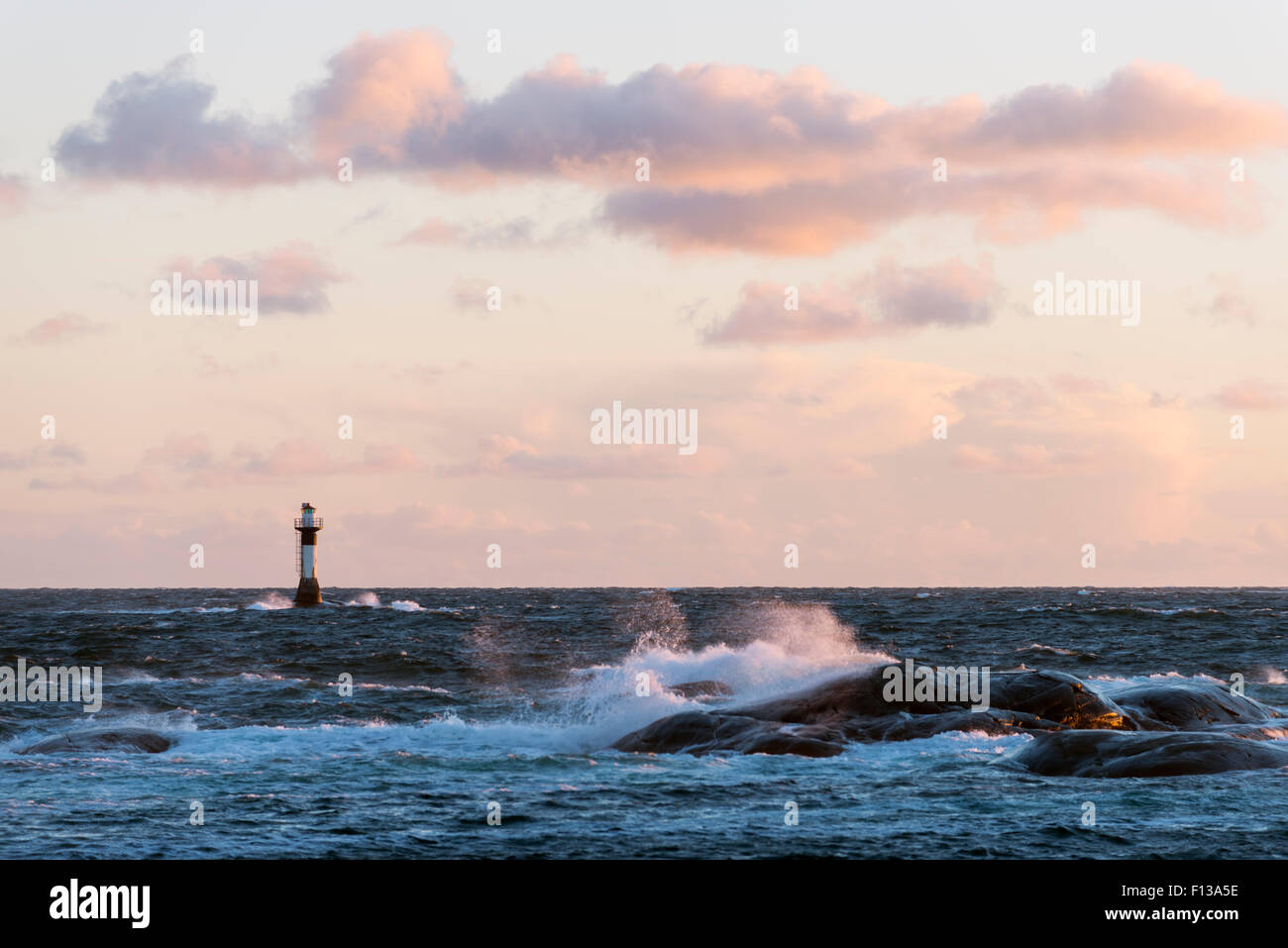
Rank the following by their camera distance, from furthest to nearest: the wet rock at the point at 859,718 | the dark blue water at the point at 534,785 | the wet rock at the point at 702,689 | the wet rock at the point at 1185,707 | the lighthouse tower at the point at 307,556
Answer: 1. the lighthouse tower at the point at 307,556
2. the wet rock at the point at 702,689
3. the wet rock at the point at 1185,707
4. the wet rock at the point at 859,718
5. the dark blue water at the point at 534,785

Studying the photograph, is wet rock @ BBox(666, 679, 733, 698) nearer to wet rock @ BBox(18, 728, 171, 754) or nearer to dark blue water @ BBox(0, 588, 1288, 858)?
dark blue water @ BBox(0, 588, 1288, 858)

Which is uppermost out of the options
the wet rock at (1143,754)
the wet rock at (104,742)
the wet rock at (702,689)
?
the wet rock at (1143,754)

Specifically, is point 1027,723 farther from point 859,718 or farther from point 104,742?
point 104,742

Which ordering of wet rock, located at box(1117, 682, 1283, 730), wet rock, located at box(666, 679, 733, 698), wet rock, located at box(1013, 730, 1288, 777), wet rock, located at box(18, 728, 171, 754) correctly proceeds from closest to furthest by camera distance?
wet rock, located at box(1013, 730, 1288, 777) < wet rock, located at box(18, 728, 171, 754) < wet rock, located at box(1117, 682, 1283, 730) < wet rock, located at box(666, 679, 733, 698)

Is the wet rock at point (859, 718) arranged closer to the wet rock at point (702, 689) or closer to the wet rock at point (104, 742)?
the wet rock at point (702, 689)

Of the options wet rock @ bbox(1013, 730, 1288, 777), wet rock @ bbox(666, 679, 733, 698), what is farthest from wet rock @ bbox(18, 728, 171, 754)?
wet rock @ bbox(1013, 730, 1288, 777)

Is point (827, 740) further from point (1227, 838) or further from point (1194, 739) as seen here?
point (1227, 838)

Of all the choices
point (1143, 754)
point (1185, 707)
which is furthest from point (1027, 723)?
point (1143, 754)

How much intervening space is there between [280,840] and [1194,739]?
44.4ft

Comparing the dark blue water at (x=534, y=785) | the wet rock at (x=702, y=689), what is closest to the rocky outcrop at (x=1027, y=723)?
the dark blue water at (x=534, y=785)

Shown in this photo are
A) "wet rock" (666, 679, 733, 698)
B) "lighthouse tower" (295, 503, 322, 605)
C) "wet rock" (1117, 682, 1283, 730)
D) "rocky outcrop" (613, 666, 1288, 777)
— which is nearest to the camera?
"rocky outcrop" (613, 666, 1288, 777)

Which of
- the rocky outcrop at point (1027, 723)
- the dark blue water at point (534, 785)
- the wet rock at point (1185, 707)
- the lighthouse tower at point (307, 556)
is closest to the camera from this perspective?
the dark blue water at point (534, 785)
